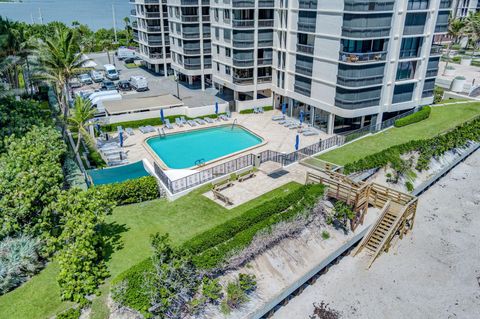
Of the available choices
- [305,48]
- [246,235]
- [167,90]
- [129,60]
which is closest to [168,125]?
[167,90]

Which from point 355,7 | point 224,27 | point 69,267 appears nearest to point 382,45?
point 355,7

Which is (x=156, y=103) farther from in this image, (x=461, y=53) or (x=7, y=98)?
(x=461, y=53)

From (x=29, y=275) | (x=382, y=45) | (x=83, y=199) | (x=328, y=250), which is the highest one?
(x=382, y=45)

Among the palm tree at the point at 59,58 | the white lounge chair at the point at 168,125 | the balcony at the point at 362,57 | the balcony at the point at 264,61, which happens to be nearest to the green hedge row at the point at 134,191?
the palm tree at the point at 59,58

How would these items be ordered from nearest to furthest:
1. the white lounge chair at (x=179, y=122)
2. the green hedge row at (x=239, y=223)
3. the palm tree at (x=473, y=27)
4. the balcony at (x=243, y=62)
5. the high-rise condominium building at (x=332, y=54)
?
the green hedge row at (x=239, y=223), the high-rise condominium building at (x=332, y=54), the white lounge chair at (x=179, y=122), the balcony at (x=243, y=62), the palm tree at (x=473, y=27)

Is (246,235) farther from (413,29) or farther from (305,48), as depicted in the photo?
(413,29)

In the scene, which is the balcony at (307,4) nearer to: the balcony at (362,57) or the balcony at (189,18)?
the balcony at (362,57)

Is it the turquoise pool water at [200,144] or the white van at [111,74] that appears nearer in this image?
the turquoise pool water at [200,144]
